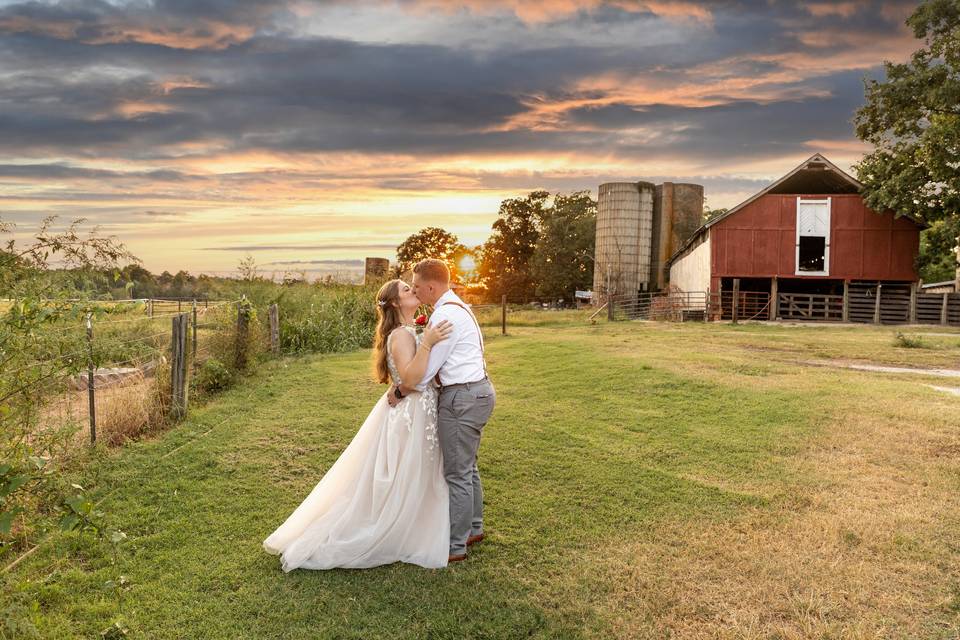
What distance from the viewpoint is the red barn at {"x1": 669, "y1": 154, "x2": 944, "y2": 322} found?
31.8 meters

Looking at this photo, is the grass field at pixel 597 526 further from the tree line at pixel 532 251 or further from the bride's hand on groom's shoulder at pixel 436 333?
the tree line at pixel 532 251

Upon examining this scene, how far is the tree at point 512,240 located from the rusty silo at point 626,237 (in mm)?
17777

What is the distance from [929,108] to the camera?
29438 millimetres

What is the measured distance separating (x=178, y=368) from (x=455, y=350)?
5.97 metres

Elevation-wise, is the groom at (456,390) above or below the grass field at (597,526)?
above

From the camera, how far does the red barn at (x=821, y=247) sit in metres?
31.8

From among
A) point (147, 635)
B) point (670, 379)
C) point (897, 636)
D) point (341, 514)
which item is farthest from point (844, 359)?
point (147, 635)

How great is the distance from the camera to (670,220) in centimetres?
4372

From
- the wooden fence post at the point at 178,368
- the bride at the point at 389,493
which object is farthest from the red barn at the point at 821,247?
the bride at the point at 389,493

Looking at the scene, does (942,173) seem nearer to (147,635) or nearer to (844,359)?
(844,359)

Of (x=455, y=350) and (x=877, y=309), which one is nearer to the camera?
(x=455, y=350)

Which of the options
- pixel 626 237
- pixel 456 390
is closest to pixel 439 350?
pixel 456 390

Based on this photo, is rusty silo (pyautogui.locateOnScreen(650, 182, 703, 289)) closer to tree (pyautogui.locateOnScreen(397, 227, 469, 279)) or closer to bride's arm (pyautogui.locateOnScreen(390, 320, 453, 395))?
tree (pyautogui.locateOnScreen(397, 227, 469, 279))

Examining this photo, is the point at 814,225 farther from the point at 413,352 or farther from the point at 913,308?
the point at 413,352
